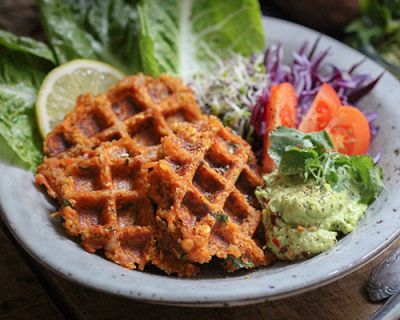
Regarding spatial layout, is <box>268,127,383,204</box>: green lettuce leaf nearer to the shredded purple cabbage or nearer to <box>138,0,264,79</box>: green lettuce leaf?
the shredded purple cabbage

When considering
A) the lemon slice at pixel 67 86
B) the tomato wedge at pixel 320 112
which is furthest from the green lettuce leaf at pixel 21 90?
the tomato wedge at pixel 320 112

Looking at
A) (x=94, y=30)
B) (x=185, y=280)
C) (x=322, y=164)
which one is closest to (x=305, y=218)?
(x=322, y=164)

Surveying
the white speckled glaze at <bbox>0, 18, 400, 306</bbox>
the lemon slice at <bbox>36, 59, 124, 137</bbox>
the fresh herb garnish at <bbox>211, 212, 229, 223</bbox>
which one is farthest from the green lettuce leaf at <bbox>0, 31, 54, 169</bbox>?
the fresh herb garnish at <bbox>211, 212, 229, 223</bbox>

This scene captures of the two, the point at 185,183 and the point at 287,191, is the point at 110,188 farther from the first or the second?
the point at 287,191

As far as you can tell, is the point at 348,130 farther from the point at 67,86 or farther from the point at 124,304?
the point at 67,86

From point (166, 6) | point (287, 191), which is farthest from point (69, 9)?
point (287, 191)
